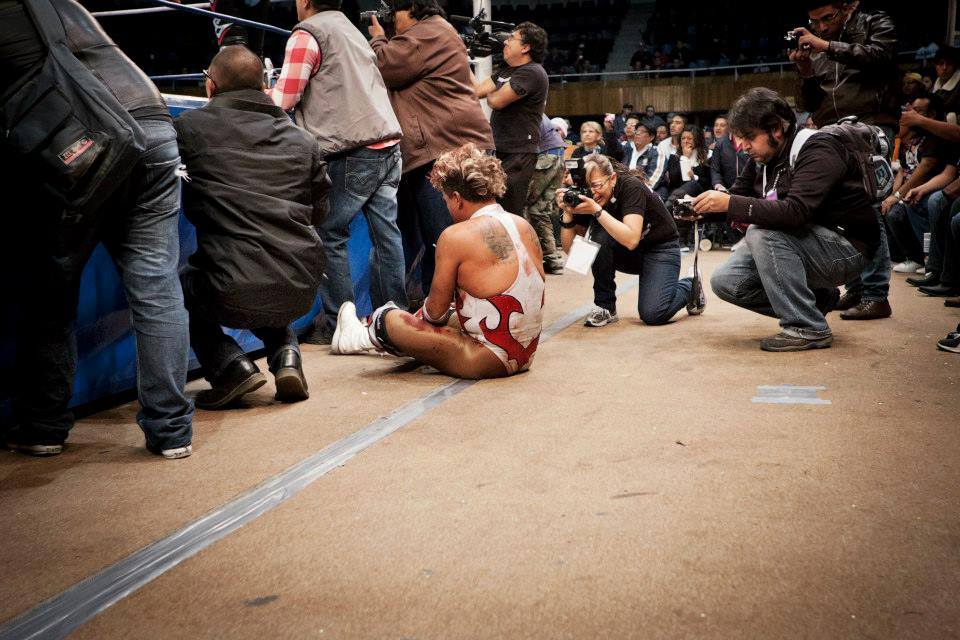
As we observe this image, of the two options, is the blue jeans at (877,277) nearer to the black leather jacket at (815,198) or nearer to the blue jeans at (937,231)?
the black leather jacket at (815,198)

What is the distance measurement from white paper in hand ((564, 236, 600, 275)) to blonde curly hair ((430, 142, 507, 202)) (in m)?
0.90

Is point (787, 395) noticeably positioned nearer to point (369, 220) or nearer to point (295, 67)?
point (369, 220)

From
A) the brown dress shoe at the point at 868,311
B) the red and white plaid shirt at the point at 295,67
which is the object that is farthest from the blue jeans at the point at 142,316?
the brown dress shoe at the point at 868,311

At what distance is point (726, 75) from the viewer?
17.5 metres

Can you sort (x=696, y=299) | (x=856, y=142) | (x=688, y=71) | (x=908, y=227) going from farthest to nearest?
(x=688, y=71)
(x=908, y=227)
(x=696, y=299)
(x=856, y=142)

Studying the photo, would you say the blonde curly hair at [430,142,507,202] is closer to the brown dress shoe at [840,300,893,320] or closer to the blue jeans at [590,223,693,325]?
the blue jeans at [590,223,693,325]

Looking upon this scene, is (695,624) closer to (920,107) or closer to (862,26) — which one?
(862,26)

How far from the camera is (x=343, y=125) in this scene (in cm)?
352

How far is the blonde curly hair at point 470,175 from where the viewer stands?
2992 millimetres

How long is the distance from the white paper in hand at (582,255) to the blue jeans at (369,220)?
2.66ft

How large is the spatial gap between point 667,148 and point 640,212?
207 inches

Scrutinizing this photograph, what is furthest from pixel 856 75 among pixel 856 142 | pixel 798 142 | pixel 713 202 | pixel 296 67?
pixel 296 67

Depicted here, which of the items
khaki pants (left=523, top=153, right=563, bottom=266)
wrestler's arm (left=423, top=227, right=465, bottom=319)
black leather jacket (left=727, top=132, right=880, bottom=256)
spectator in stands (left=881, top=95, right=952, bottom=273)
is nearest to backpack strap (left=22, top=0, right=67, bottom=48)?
wrestler's arm (left=423, top=227, right=465, bottom=319)

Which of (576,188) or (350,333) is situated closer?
(350,333)
